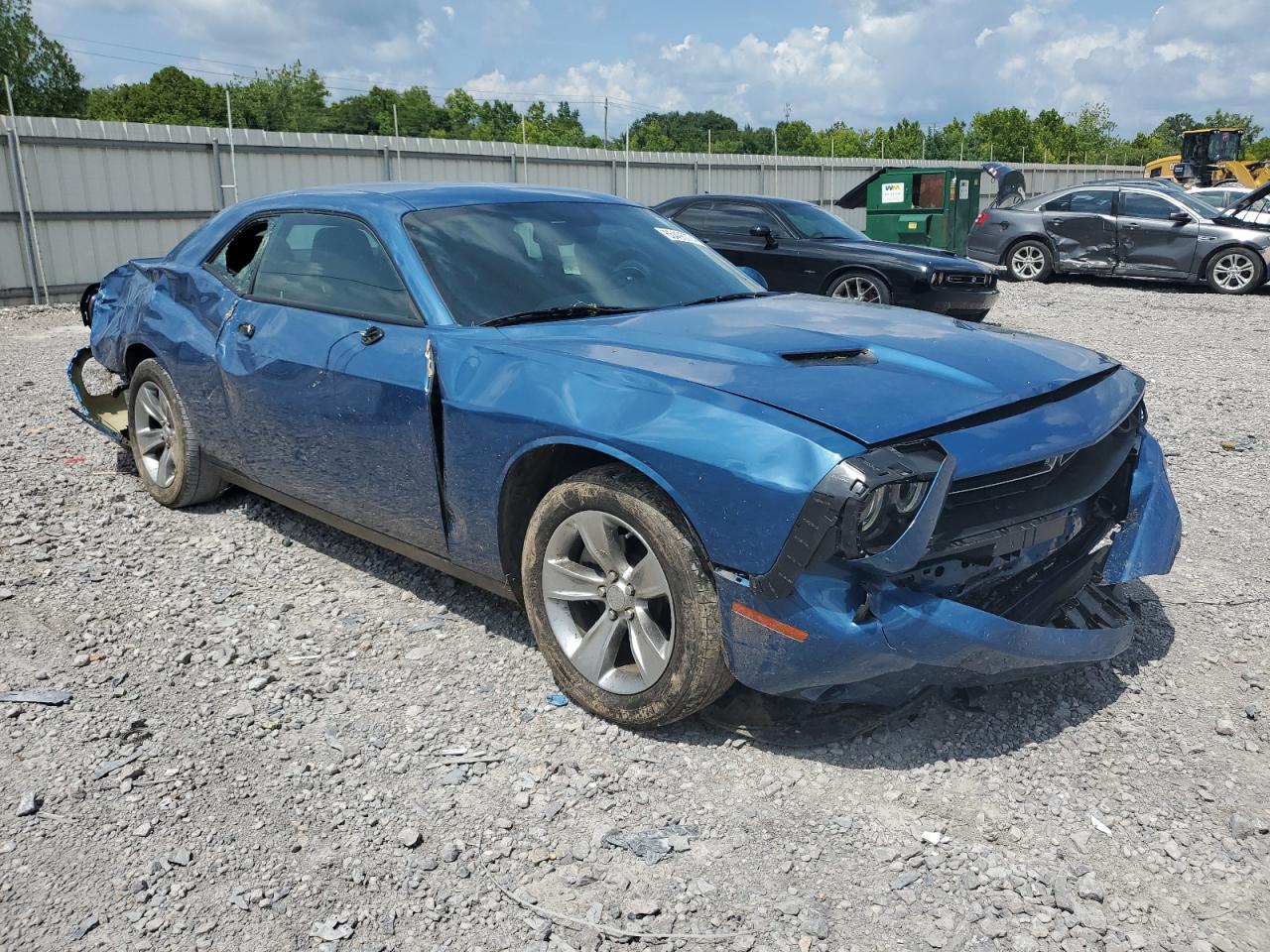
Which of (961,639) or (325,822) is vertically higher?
(961,639)

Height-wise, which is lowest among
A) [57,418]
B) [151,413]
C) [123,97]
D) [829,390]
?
[57,418]

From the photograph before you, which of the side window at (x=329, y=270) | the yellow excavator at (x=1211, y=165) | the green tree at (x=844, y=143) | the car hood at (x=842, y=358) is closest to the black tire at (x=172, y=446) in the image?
the side window at (x=329, y=270)

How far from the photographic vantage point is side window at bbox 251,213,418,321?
12.4ft

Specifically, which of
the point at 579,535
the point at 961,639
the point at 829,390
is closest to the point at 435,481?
the point at 579,535

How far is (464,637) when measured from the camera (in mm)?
3805

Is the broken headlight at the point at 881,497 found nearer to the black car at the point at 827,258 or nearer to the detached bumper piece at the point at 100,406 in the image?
the detached bumper piece at the point at 100,406

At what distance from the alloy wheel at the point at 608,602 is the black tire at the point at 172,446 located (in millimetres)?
2467

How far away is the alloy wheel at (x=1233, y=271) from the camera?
14.5 metres

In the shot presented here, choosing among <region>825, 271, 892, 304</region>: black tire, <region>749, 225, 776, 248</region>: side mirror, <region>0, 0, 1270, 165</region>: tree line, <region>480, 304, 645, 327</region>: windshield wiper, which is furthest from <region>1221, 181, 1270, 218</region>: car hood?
<region>0, 0, 1270, 165</region>: tree line

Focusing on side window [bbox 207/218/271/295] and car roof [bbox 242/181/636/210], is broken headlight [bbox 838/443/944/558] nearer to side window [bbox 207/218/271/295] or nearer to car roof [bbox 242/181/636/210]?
car roof [bbox 242/181/636/210]

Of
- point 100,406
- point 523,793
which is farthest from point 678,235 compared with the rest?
point 100,406

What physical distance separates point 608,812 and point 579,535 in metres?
0.79

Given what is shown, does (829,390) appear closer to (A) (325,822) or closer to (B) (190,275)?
(A) (325,822)

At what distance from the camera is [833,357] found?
315 centimetres
